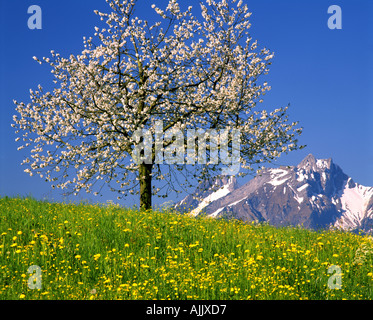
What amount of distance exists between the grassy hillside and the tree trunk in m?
3.82

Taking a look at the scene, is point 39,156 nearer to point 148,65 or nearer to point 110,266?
point 148,65

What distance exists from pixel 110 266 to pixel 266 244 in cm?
478

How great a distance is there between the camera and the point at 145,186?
17.3m

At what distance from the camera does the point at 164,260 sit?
9281 mm

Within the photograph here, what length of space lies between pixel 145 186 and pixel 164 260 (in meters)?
8.28

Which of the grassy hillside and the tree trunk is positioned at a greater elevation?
the tree trunk

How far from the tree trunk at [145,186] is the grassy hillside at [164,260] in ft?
12.5

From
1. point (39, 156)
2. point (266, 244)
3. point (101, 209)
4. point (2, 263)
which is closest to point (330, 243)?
point (266, 244)

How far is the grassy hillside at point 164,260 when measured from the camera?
24.9 ft

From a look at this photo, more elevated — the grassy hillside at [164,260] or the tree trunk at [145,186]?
the tree trunk at [145,186]

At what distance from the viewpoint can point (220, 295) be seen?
288 inches

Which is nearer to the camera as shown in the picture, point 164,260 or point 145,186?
point 164,260

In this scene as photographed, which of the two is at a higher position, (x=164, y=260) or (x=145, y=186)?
(x=145, y=186)

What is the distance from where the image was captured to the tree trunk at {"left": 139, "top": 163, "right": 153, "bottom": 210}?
17234 millimetres
